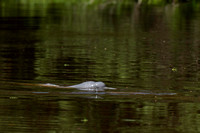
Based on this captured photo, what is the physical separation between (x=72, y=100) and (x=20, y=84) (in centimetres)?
208

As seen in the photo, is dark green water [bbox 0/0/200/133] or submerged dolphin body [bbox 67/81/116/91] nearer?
dark green water [bbox 0/0/200/133]

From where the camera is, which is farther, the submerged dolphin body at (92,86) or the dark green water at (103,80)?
the submerged dolphin body at (92,86)

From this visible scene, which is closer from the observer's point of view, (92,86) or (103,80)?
(92,86)

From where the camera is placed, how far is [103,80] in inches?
526

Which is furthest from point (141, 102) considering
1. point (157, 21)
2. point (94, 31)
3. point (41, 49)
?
point (157, 21)

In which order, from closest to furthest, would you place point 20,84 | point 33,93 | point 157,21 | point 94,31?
point 33,93
point 20,84
point 94,31
point 157,21

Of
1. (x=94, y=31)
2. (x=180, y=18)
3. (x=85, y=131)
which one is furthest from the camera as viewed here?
(x=180, y=18)

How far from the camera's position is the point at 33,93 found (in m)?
11.7

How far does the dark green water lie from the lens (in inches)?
364

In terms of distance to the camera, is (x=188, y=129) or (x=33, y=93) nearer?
(x=188, y=129)

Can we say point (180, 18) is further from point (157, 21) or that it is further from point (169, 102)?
point (169, 102)

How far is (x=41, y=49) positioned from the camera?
20.2 meters

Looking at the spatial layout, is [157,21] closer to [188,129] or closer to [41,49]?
[41,49]

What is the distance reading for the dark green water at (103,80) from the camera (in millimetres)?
9238
